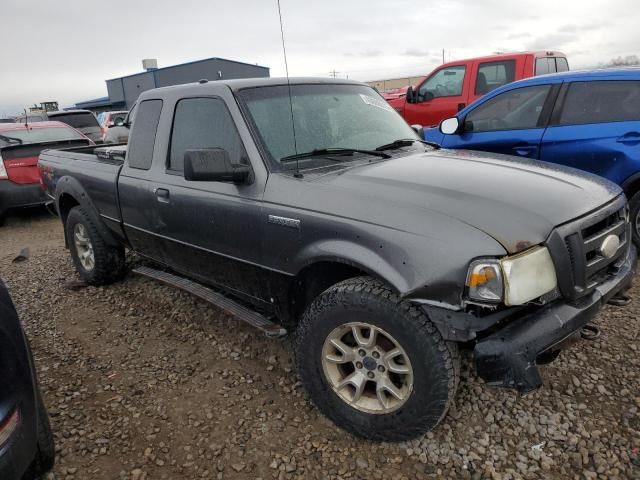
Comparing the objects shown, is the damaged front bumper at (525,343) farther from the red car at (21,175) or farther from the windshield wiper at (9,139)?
the windshield wiper at (9,139)

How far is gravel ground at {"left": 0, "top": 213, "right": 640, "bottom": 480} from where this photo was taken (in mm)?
2379

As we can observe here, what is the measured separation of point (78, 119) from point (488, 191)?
1394cm

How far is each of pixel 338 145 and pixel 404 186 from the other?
774mm

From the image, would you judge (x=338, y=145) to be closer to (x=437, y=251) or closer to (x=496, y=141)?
(x=437, y=251)

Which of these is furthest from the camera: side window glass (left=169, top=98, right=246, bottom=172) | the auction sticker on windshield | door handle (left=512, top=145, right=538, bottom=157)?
door handle (left=512, top=145, right=538, bottom=157)

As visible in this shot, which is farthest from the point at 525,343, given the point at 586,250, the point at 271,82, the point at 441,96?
the point at 441,96

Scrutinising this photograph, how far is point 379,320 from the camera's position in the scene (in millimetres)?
2289

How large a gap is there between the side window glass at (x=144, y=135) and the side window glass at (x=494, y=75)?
19.6ft

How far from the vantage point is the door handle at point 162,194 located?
3.41m

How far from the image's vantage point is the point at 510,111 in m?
5.05

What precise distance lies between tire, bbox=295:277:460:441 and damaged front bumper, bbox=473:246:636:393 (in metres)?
0.18

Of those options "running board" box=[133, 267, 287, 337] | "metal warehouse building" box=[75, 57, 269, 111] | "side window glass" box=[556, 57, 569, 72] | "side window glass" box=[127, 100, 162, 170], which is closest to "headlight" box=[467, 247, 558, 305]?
"running board" box=[133, 267, 287, 337]

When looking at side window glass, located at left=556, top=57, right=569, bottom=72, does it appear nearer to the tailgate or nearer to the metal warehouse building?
the tailgate

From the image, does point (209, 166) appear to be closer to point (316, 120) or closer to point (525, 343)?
point (316, 120)
